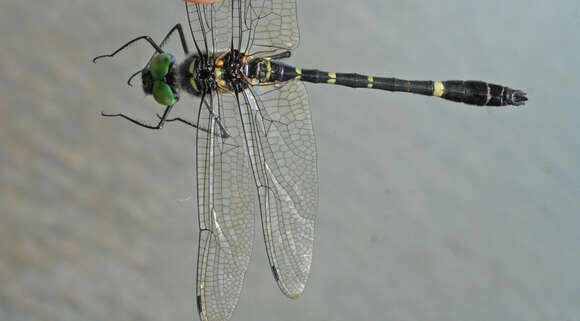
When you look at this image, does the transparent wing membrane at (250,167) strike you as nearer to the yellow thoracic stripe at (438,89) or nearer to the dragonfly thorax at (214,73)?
the dragonfly thorax at (214,73)

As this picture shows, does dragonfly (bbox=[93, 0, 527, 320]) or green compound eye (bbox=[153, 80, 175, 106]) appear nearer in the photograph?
dragonfly (bbox=[93, 0, 527, 320])

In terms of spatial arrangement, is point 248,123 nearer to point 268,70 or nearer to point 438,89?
point 268,70

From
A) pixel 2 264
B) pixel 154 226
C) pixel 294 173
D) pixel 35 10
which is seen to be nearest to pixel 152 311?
pixel 154 226

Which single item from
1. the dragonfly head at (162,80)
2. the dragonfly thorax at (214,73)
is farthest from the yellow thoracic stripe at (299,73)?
the dragonfly head at (162,80)

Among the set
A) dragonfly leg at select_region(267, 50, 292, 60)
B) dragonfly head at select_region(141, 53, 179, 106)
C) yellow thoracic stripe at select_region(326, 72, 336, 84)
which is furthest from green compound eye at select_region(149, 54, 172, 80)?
yellow thoracic stripe at select_region(326, 72, 336, 84)

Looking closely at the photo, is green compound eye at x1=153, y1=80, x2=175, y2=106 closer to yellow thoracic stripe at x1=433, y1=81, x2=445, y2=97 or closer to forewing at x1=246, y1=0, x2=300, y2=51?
forewing at x1=246, y1=0, x2=300, y2=51
